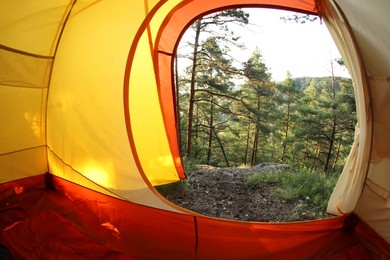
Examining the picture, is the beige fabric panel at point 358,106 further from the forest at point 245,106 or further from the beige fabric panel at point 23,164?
the forest at point 245,106

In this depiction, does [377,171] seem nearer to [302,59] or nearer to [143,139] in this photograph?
[143,139]

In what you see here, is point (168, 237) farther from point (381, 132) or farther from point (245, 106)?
point (245, 106)

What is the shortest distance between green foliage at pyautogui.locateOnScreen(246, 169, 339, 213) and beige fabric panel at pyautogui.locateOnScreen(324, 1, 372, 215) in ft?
4.94

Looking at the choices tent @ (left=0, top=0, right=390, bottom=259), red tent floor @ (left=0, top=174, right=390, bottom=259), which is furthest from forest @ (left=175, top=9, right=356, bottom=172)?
red tent floor @ (left=0, top=174, right=390, bottom=259)

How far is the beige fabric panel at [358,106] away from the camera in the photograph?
6.26 ft

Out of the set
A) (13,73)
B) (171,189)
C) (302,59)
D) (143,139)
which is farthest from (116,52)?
(302,59)

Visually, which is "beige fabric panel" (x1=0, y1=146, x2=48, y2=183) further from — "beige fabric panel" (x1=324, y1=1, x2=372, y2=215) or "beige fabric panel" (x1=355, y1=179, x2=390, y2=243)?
"beige fabric panel" (x1=355, y1=179, x2=390, y2=243)

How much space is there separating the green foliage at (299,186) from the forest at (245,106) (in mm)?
1700

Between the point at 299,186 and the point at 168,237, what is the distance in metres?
3.00

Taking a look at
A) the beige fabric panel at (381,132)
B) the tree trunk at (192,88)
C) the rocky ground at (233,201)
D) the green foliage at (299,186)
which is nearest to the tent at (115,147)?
the beige fabric panel at (381,132)

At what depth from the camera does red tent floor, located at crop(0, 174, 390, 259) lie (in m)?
1.89

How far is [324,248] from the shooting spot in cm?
197

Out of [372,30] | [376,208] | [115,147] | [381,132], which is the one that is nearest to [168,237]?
[115,147]

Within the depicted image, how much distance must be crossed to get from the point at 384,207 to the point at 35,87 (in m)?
3.14
